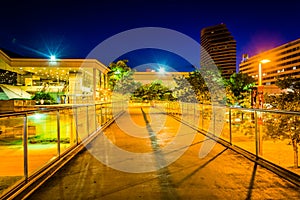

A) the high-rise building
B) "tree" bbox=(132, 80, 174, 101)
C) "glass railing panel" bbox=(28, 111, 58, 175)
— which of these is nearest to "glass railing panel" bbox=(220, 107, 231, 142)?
"glass railing panel" bbox=(28, 111, 58, 175)

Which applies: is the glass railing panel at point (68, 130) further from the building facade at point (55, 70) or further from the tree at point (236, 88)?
the building facade at point (55, 70)

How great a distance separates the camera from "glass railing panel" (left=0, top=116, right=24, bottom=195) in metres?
5.02

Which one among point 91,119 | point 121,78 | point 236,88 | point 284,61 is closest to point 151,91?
point 121,78

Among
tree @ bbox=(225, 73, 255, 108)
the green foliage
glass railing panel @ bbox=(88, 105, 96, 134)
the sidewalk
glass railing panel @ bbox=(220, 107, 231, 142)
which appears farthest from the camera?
the green foliage

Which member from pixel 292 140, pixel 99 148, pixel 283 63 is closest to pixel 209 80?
pixel 292 140

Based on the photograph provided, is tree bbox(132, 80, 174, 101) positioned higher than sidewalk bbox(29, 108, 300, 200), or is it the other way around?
tree bbox(132, 80, 174, 101)

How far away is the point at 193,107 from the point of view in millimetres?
12352

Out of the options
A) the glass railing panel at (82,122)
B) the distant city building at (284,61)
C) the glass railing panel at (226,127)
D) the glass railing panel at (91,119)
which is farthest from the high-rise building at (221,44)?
the glass railing panel at (82,122)

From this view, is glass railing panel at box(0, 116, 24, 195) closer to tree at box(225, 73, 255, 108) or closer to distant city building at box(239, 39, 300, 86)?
tree at box(225, 73, 255, 108)

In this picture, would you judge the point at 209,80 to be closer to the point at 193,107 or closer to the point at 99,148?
the point at 193,107

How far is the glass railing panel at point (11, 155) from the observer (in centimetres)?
502

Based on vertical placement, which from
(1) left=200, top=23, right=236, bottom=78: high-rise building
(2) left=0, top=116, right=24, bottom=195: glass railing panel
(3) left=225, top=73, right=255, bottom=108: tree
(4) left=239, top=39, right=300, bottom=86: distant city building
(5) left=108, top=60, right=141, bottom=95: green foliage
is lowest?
(2) left=0, top=116, right=24, bottom=195: glass railing panel

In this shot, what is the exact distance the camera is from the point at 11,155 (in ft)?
25.5

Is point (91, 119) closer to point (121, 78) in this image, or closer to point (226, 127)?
point (226, 127)
